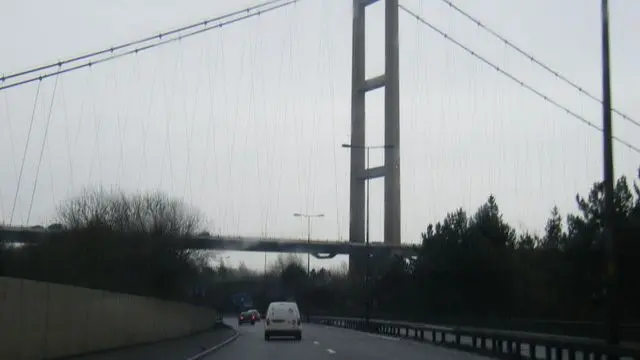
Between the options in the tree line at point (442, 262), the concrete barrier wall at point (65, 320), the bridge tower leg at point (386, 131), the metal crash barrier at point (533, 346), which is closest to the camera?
the concrete barrier wall at point (65, 320)

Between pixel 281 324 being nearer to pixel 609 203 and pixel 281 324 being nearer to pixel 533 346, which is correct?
pixel 533 346

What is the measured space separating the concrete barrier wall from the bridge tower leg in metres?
33.4

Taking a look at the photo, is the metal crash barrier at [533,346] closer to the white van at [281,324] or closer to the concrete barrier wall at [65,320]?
the white van at [281,324]

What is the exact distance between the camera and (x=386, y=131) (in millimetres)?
71188

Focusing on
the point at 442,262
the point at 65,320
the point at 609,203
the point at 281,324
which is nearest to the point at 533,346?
the point at 609,203

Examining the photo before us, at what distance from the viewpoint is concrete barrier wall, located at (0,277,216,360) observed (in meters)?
19.7

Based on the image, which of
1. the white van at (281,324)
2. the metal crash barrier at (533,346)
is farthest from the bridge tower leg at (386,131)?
the white van at (281,324)

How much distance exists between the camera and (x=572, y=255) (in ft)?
164

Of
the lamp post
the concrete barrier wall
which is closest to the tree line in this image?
the concrete barrier wall

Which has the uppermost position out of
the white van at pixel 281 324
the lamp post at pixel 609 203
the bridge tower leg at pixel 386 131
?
the bridge tower leg at pixel 386 131

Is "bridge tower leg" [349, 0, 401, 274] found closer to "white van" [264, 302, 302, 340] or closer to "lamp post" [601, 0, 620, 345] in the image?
"white van" [264, 302, 302, 340]

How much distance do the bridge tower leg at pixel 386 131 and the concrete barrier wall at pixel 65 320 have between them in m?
33.4

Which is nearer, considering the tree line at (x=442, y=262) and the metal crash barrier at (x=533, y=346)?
the metal crash barrier at (x=533, y=346)

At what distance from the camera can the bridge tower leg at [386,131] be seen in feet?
230
